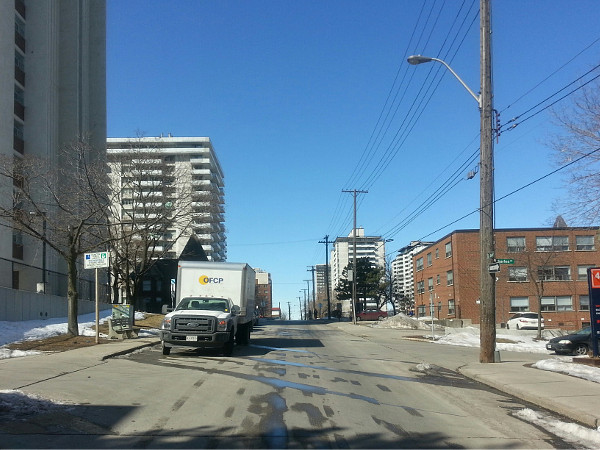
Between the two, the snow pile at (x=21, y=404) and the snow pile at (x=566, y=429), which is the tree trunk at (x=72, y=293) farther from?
the snow pile at (x=566, y=429)

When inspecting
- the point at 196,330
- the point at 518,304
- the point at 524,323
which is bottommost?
the point at 524,323

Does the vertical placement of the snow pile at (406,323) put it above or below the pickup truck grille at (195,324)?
below

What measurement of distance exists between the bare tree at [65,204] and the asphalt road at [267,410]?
8.46 m

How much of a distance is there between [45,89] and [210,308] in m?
32.0

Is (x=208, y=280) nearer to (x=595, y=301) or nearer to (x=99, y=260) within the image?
(x=99, y=260)

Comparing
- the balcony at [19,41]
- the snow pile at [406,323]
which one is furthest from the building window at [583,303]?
the balcony at [19,41]

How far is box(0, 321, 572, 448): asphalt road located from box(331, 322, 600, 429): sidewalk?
13.6 inches

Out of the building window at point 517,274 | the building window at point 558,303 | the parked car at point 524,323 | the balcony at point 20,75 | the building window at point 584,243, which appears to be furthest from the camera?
the building window at point 558,303

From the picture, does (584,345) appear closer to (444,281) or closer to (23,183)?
(23,183)

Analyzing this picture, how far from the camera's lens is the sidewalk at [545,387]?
902 centimetres

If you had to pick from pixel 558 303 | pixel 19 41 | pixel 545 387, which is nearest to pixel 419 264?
pixel 558 303

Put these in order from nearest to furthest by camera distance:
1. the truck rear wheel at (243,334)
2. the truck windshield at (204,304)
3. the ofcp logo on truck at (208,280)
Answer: the truck windshield at (204,304), the ofcp logo on truck at (208,280), the truck rear wheel at (243,334)

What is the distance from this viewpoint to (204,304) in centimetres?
1886

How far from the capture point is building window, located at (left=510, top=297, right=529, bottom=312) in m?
51.9
